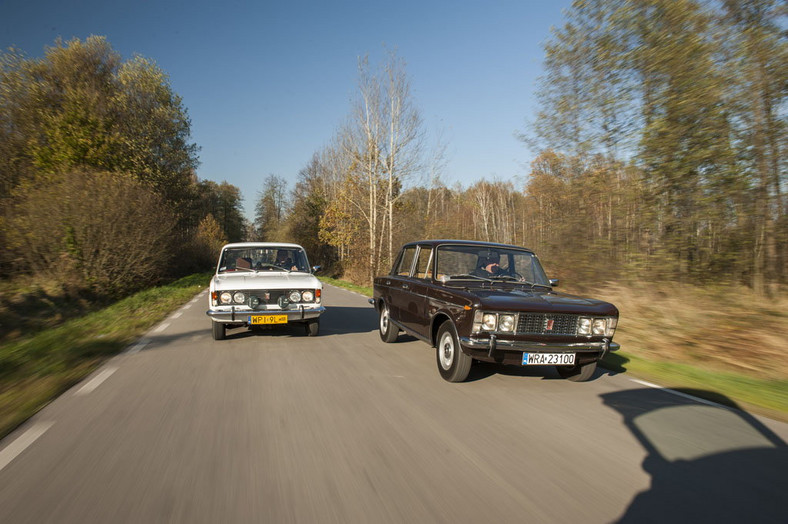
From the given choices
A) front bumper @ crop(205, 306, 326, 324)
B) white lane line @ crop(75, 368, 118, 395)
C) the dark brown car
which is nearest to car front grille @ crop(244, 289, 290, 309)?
front bumper @ crop(205, 306, 326, 324)

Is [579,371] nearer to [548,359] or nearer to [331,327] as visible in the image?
[548,359]

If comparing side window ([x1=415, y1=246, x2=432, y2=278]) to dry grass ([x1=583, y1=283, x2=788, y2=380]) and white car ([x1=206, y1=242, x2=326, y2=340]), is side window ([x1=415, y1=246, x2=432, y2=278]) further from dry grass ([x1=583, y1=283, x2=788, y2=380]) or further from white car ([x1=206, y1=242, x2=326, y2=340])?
dry grass ([x1=583, y1=283, x2=788, y2=380])

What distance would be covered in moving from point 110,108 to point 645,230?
28189 mm

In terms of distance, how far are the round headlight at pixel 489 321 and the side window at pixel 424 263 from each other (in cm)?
178

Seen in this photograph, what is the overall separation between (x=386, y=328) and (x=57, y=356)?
4930 millimetres

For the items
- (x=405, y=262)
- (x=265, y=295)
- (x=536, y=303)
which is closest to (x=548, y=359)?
(x=536, y=303)

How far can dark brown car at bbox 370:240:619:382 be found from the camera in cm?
513

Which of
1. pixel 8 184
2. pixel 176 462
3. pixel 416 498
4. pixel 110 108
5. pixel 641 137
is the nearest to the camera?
pixel 416 498

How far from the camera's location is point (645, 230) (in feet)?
32.7

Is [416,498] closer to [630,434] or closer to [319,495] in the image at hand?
[319,495]

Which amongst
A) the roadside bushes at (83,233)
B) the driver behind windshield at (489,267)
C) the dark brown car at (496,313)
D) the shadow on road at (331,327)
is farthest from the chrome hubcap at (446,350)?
the roadside bushes at (83,233)

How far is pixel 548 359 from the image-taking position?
17.2 feet

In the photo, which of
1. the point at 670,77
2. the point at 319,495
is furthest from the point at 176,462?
the point at 670,77

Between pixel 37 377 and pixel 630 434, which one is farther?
pixel 37 377
